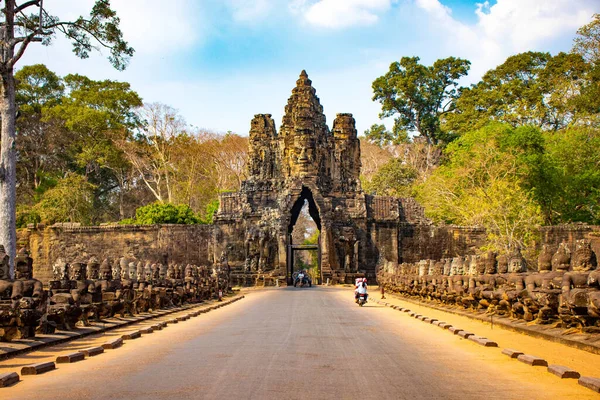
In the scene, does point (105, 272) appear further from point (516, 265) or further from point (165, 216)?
point (165, 216)

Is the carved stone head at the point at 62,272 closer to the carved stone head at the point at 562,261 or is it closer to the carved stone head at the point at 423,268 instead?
the carved stone head at the point at 562,261

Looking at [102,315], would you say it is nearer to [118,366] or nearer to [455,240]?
[118,366]

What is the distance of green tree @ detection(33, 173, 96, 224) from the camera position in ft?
155

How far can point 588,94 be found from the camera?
4191 centimetres

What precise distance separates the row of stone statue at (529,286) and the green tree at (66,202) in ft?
106

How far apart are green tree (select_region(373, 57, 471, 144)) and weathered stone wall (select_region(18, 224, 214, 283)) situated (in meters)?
28.3

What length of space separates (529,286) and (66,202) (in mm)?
41641

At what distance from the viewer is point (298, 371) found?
774 centimetres

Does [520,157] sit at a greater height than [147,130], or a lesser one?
lesser

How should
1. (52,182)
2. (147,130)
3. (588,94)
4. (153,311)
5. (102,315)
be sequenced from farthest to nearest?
(147,130), (52,182), (588,94), (153,311), (102,315)

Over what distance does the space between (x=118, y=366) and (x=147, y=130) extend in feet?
170

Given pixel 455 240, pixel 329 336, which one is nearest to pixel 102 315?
pixel 329 336

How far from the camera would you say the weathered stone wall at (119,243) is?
4378cm

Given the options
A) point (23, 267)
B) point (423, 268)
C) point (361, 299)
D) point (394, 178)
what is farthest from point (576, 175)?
point (23, 267)
